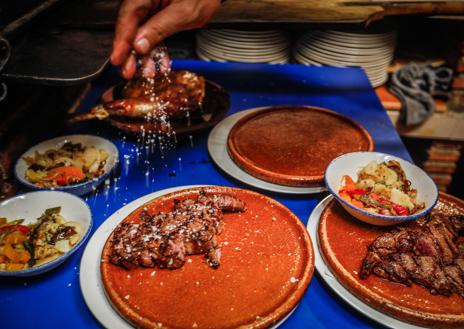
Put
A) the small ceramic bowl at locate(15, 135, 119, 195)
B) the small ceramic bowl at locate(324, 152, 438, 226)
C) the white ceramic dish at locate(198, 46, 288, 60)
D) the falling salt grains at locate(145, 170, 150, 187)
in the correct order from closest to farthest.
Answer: the small ceramic bowl at locate(324, 152, 438, 226) → the small ceramic bowl at locate(15, 135, 119, 195) → the falling salt grains at locate(145, 170, 150, 187) → the white ceramic dish at locate(198, 46, 288, 60)

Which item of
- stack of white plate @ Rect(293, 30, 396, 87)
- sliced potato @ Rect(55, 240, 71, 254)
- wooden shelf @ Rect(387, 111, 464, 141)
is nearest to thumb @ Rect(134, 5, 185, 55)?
sliced potato @ Rect(55, 240, 71, 254)

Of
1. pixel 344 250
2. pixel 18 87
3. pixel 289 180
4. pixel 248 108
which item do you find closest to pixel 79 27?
pixel 18 87

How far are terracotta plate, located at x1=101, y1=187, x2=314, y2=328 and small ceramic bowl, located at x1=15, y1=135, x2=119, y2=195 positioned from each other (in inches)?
15.9

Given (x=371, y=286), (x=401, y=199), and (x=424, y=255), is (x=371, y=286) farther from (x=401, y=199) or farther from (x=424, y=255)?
(x=401, y=199)

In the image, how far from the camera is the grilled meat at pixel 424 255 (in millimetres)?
1536

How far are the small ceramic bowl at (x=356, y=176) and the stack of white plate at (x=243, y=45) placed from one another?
2.23 metres

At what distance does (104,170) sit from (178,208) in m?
0.65

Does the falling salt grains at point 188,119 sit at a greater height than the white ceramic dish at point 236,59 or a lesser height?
lesser

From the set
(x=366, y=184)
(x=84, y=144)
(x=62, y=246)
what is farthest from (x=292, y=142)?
(x=62, y=246)

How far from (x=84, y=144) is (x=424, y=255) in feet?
6.66

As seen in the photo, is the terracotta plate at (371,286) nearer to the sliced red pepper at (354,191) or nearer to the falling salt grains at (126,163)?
the sliced red pepper at (354,191)

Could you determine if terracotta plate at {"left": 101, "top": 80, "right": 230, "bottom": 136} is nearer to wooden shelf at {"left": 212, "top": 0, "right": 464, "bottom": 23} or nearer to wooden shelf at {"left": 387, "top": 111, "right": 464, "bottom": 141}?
wooden shelf at {"left": 212, "top": 0, "right": 464, "bottom": 23}

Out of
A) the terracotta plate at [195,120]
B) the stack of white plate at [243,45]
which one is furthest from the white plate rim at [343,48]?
the terracotta plate at [195,120]

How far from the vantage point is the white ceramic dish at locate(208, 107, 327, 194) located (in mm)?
2154
